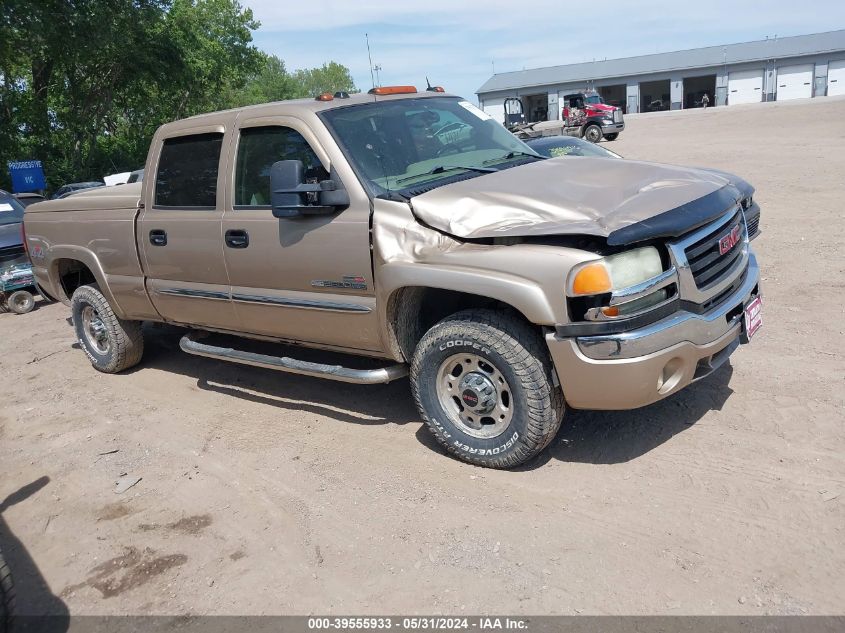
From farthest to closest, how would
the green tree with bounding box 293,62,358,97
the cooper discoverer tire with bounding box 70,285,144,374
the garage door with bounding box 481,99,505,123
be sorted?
the green tree with bounding box 293,62,358,97 < the garage door with bounding box 481,99,505,123 < the cooper discoverer tire with bounding box 70,285,144,374

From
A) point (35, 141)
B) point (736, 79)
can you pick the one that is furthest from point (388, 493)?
point (736, 79)

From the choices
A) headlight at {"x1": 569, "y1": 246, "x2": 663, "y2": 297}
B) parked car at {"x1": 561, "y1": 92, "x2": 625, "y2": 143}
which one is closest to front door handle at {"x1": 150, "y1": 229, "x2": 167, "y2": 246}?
headlight at {"x1": 569, "y1": 246, "x2": 663, "y2": 297}

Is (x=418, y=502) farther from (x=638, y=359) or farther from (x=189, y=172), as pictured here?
(x=189, y=172)

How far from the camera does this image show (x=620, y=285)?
11.3 feet

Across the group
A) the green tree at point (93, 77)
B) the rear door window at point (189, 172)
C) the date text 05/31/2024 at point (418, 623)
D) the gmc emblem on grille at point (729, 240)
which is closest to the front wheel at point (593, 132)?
the green tree at point (93, 77)

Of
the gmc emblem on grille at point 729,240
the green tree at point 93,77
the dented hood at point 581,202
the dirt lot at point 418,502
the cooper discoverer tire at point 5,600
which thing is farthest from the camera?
the green tree at point 93,77

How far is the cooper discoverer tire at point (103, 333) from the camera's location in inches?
249

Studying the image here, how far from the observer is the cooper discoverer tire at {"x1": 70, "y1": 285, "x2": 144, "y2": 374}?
6312mm

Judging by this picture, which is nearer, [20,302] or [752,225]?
[752,225]

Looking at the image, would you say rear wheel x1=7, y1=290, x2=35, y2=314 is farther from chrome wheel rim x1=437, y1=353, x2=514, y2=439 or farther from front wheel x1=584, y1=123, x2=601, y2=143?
front wheel x1=584, y1=123, x2=601, y2=143

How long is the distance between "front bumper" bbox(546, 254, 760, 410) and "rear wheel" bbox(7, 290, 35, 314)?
8.72 m

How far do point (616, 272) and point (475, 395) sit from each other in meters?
1.05

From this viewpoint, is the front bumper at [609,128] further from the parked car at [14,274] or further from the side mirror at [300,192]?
the side mirror at [300,192]

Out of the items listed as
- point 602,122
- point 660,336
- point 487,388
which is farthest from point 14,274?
point 602,122
